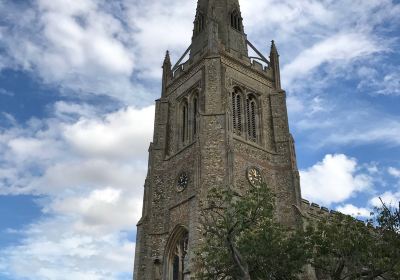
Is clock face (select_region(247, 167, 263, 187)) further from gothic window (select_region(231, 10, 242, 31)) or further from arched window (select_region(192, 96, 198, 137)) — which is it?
gothic window (select_region(231, 10, 242, 31))

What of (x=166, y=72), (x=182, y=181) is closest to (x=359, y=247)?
(x=182, y=181)

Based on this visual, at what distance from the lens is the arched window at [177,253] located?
27.4m

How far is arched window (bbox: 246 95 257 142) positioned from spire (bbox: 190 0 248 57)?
3490 millimetres

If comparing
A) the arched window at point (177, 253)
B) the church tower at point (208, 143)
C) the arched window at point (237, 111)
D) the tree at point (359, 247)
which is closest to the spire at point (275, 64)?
the church tower at point (208, 143)

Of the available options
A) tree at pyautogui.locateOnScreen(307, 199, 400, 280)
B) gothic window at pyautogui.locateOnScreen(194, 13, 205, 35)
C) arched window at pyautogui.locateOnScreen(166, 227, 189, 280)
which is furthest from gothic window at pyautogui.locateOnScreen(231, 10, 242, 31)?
tree at pyautogui.locateOnScreen(307, 199, 400, 280)

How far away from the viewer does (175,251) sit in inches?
1109

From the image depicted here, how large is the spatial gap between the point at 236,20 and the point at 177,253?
19.4 meters

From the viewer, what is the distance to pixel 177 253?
27969 mm

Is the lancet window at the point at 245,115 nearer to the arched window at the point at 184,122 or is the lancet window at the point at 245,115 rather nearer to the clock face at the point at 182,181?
the arched window at the point at 184,122

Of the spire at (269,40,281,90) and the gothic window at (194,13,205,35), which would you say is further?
the gothic window at (194,13,205,35)

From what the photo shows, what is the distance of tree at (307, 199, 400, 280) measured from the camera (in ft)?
55.8

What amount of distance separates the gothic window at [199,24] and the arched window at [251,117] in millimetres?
8134

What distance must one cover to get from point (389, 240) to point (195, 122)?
1718 centimetres

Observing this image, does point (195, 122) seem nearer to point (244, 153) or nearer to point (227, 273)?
point (244, 153)
